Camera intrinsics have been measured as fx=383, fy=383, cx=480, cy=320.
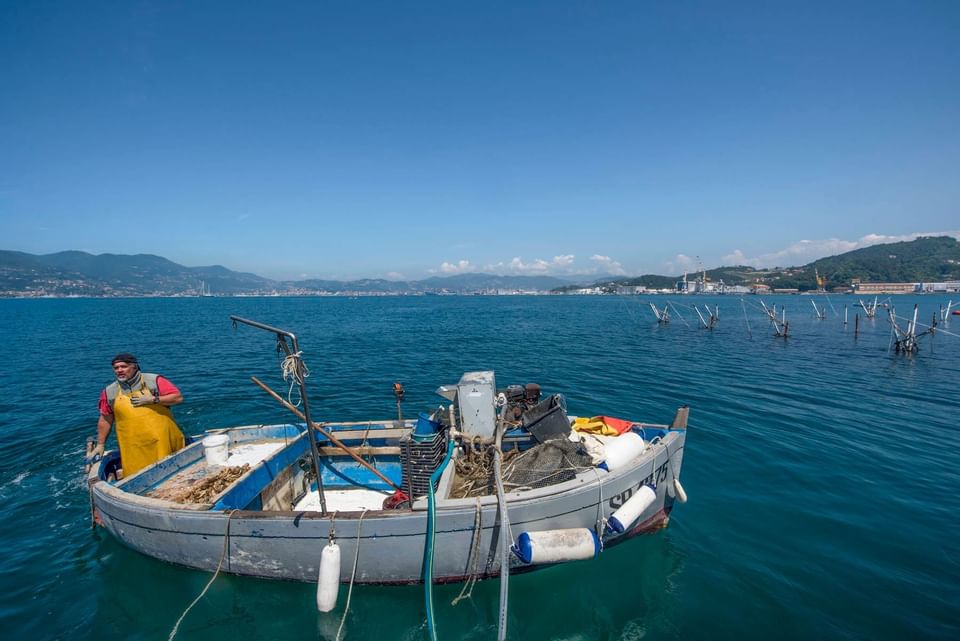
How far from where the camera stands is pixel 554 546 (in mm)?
5133

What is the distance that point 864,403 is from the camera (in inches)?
624

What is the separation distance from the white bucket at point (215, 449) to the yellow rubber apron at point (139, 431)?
0.63m

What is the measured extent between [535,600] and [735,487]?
614cm

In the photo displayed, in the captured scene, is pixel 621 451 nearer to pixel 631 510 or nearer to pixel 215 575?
pixel 631 510

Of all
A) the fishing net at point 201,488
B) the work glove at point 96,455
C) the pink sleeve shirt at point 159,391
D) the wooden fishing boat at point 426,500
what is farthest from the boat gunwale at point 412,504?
the pink sleeve shirt at point 159,391

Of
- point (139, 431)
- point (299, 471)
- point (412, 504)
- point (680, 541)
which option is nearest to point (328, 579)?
point (412, 504)

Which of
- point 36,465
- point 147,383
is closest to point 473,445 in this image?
point 147,383

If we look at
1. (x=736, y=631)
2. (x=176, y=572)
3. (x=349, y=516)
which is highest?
(x=349, y=516)

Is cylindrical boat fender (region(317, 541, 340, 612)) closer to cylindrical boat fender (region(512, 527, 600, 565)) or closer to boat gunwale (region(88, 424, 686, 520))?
boat gunwale (region(88, 424, 686, 520))

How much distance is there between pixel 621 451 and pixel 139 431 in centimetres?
847

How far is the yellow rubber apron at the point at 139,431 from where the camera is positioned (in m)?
6.62

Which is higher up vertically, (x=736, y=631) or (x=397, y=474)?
(x=397, y=474)

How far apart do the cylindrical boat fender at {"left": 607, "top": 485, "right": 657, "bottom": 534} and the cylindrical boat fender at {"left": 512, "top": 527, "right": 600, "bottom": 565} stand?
57 centimetres

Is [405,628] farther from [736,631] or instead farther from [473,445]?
[736,631]
